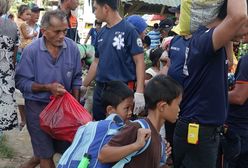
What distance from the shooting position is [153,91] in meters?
2.83

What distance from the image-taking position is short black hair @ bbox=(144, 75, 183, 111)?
2.82 m

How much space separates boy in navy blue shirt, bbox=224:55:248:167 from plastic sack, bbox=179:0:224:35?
80cm

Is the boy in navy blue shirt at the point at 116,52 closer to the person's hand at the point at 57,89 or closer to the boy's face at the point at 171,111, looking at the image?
the person's hand at the point at 57,89

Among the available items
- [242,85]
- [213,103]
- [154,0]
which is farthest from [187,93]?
[154,0]

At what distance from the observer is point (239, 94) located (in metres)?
3.80

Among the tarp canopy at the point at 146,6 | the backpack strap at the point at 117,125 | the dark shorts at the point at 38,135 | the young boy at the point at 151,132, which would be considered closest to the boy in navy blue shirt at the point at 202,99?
the young boy at the point at 151,132

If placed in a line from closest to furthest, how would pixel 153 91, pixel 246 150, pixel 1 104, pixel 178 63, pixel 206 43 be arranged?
pixel 153 91
pixel 206 43
pixel 178 63
pixel 246 150
pixel 1 104

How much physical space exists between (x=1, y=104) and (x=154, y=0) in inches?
408

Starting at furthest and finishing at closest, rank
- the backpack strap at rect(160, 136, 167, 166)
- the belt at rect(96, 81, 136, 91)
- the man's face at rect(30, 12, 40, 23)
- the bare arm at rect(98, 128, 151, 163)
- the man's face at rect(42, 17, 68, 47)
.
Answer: the man's face at rect(30, 12, 40, 23), the belt at rect(96, 81, 136, 91), the man's face at rect(42, 17, 68, 47), the backpack strap at rect(160, 136, 167, 166), the bare arm at rect(98, 128, 151, 163)

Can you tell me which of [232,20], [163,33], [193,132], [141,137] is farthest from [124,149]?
[163,33]

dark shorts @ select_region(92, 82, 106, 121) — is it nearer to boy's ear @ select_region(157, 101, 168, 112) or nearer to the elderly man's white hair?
the elderly man's white hair

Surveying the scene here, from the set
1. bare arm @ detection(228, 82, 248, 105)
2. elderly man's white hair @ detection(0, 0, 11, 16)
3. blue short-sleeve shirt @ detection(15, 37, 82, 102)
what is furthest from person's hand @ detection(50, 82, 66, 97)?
bare arm @ detection(228, 82, 248, 105)

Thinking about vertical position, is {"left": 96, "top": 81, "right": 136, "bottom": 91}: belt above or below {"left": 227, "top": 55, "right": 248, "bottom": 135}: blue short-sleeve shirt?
above

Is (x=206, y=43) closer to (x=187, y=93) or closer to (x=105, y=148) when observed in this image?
(x=187, y=93)
